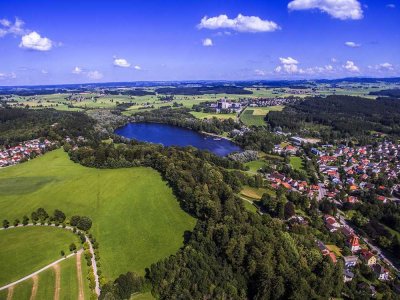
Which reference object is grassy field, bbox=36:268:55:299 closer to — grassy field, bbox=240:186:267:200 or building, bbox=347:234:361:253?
grassy field, bbox=240:186:267:200

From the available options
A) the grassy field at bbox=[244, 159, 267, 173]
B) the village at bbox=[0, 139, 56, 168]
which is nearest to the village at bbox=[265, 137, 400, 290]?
the grassy field at bbox=[244, 159, 267, 173]

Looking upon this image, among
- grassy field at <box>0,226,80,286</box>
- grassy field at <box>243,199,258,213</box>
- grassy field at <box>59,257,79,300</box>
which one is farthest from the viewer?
grassy field at <box>243,199,258,213</box>

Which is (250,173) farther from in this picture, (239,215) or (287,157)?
(239,215)

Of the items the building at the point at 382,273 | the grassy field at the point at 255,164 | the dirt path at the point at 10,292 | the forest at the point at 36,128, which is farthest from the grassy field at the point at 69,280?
the forest at the point at 36,128

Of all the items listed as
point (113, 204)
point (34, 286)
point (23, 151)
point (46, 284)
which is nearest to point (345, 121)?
point (113, 204)

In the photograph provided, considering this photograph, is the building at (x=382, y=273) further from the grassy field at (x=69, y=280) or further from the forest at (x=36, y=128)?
the forest at (x=36, y=128)
